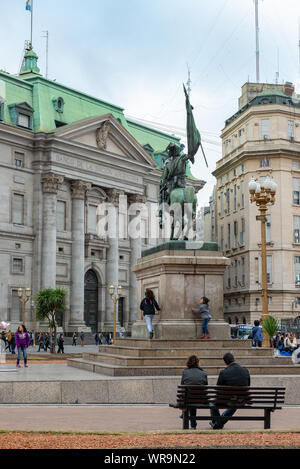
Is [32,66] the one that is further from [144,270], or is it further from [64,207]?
[144,270]

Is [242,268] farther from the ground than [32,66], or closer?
closer

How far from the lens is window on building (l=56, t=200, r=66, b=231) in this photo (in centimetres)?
6406

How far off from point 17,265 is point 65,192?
8.55 m

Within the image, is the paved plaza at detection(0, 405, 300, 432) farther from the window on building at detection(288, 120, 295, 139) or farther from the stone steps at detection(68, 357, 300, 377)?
the window on building at detection(288, 120, 295, 139)

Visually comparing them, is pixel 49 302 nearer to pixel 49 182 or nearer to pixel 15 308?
pixel 15 308

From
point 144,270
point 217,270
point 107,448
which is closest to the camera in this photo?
point 107,448

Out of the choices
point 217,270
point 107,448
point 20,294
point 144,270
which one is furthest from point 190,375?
point 20,294

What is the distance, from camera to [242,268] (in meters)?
78.2

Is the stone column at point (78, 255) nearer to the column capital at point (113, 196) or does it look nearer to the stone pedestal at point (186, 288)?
the column capital at point (113, 196)

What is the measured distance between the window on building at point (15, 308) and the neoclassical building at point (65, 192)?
9cm

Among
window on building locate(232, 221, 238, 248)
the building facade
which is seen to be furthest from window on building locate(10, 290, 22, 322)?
window on building locate(232, 221, 238, 248)

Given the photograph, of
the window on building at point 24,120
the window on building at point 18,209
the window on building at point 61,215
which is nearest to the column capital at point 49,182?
the window on building at point 18,209

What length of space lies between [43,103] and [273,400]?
54755mm

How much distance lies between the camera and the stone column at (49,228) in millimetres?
60875
